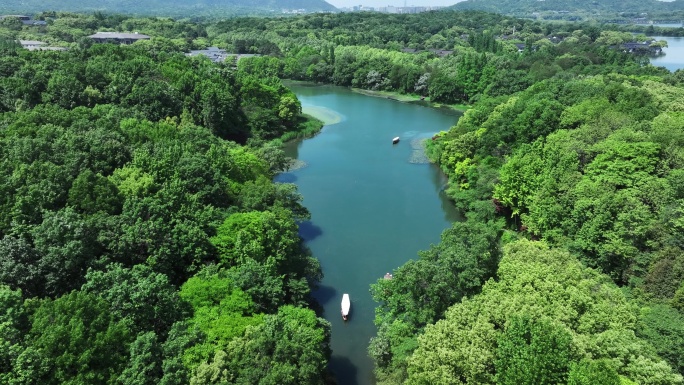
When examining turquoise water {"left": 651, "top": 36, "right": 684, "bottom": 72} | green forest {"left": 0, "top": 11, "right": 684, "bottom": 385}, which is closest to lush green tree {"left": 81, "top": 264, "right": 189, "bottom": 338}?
green forest {"left": 0, "top": 11, "right": 684, "bottom": 385}

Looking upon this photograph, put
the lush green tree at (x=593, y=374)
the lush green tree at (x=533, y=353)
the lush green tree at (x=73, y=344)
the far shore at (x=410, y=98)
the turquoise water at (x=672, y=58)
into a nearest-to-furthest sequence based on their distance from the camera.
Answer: the lush green tree at (x=593, y=374), the lush green tree at (x=533, y=353), the lush green tree at (x=73, y=344), the far shore at (x=410, y=98), the turquoise water at (x=672, y=58)

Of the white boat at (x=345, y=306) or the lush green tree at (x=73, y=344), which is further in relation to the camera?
the white boat at (x=345, y=306)

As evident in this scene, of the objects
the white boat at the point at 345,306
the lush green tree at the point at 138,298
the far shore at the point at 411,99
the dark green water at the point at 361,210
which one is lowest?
the white boat at the point at 345,306

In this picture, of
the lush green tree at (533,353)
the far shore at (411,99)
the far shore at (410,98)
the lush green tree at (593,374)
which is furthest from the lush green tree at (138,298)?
the far shore at (410,98)

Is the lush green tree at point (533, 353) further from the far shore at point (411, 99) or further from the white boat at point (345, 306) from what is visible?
the far shore at point (411, 99)

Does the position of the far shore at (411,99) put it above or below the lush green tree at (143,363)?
above

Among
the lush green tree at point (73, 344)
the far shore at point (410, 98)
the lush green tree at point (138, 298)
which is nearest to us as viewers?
the lush green tree at point (73, 344)

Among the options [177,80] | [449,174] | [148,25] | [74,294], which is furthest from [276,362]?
[148,25]
